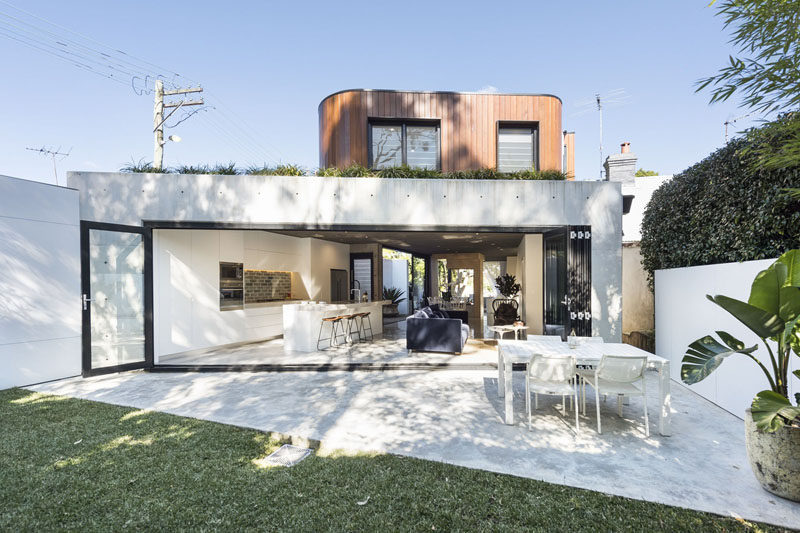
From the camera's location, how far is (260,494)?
2.68 m

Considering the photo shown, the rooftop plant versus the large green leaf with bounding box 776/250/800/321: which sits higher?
the rooftop plant

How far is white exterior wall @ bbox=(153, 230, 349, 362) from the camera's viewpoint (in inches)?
286

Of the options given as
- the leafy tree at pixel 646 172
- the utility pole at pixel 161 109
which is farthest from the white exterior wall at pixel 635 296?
the utility pole at pixel 161 109

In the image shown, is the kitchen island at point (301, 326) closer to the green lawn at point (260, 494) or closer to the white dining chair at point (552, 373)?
the green lawn at point (260, 494)

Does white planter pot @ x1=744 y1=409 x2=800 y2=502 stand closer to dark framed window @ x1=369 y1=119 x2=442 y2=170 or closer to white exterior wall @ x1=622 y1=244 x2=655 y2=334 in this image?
white exterior wall @ x1=622 y1=244 x2=655 y2=334

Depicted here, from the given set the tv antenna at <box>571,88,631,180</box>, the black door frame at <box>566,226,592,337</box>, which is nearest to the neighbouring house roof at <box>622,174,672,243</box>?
the tv antenna at <box>571,88,631,180</box>

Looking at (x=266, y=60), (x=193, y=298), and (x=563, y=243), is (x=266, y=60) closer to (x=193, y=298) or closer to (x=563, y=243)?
(x=193, y=298)

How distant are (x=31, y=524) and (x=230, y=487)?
1.16m

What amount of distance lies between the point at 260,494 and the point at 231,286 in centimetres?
694

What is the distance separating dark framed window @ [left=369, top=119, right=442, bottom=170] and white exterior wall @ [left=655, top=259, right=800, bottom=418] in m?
5.34

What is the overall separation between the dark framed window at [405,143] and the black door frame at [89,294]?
16.2 feet

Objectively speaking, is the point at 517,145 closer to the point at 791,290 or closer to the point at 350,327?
the point at 350,327

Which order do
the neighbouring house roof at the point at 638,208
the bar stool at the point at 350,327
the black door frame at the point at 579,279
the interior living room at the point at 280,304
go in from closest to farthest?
the black door frame at the point at 579,279 < the interior living room at the point at 280,304 < the bar stool at the point at 350,327 < the neighbouring house roof at the point at 638,208

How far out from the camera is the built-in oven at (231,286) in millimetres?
8555
